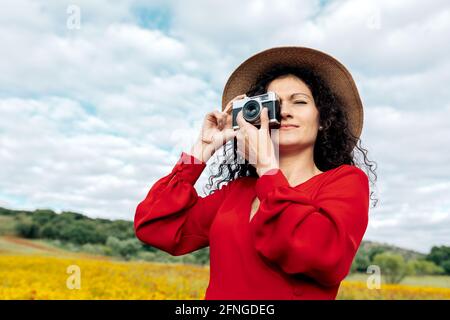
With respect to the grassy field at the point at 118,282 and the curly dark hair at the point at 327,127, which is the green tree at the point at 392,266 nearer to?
the grassy field at the point at 118,282

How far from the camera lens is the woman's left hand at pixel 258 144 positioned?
5.86 feet

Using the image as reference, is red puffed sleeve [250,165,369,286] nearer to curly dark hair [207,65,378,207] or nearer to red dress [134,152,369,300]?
red dress [134,152,369,300]

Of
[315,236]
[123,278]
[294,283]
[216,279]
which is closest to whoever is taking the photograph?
[315,236]

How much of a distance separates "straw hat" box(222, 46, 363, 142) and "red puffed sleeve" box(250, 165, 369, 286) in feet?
2.60

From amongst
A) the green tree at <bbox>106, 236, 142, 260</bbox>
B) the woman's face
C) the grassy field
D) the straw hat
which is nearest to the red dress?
the woman's face

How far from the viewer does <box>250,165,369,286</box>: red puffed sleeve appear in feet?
5.07

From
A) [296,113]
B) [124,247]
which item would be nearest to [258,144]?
[296,113]

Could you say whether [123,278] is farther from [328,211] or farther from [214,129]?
[328,211]

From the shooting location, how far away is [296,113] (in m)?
2.04

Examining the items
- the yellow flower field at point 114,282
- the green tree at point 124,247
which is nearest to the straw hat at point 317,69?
the yellow flower field at point 114,282

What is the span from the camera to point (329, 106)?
7.23 feet

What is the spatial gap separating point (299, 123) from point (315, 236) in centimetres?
62

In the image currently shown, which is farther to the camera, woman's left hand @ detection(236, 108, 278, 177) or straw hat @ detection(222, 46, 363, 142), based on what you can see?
straw hat @ detection(222, 46, 363, 142)

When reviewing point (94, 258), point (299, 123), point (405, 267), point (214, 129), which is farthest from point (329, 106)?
point (405, 267)
